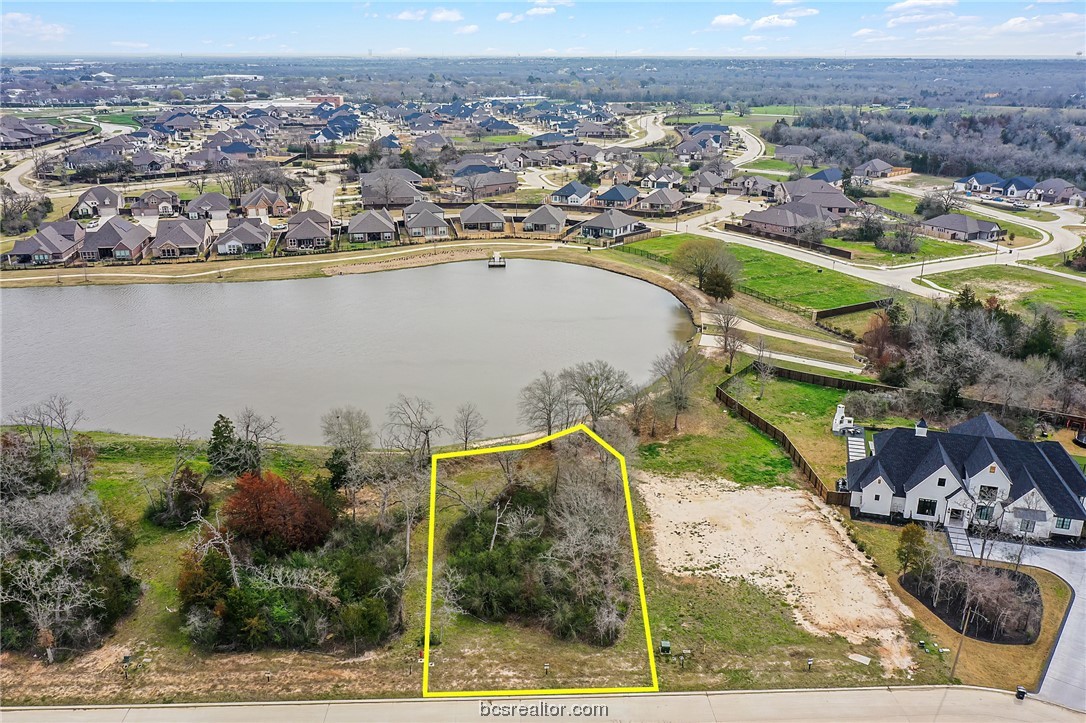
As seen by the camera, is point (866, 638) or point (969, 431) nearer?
point (866, 638)

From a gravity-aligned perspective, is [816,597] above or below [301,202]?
below

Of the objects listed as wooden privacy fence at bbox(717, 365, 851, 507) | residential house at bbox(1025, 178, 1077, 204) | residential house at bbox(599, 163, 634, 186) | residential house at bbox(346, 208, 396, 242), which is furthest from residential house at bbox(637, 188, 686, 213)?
residential house at bbox(1025, 178, 1077, 204)

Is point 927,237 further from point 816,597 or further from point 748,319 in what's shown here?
point 816,597

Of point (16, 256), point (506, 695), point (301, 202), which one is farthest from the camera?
point (301, 202)

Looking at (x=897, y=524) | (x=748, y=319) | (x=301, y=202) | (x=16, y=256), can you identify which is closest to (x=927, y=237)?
(x=748, y=319)

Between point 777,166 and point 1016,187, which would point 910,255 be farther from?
point 777,166

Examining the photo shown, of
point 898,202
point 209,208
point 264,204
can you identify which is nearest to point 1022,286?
point 898,202

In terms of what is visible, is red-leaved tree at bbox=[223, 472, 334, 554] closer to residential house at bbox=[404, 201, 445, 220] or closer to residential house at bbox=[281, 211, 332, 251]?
residential house at bbox=[281, 211, 332, 251]
